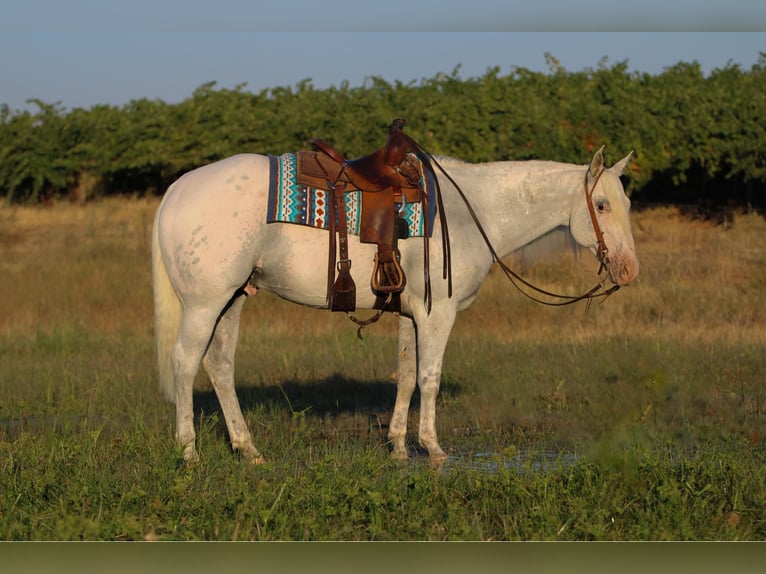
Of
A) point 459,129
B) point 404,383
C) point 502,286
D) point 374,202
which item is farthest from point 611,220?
point 459,129

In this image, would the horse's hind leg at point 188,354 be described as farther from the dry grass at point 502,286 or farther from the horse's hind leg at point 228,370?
the dry grass at point 502,286

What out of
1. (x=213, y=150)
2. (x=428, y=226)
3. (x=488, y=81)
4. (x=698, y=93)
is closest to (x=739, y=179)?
(x=698, y=93)

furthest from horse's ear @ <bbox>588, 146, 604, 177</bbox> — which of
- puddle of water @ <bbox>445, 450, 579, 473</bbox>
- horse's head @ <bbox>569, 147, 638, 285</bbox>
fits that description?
puddle of water @ <bbox>445, 450, 579, 473</bbox>

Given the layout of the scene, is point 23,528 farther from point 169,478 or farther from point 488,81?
point 488,81

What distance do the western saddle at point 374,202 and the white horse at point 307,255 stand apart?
87mm

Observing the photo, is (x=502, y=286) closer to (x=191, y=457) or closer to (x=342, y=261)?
(x=342, y=261)

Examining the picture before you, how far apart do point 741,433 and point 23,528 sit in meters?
5.49

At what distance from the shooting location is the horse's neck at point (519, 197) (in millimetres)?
7672

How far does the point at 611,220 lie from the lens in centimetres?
751

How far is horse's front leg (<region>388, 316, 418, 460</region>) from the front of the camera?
299 inches

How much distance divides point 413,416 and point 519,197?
2504 millimetres

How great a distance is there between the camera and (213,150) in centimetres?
1980

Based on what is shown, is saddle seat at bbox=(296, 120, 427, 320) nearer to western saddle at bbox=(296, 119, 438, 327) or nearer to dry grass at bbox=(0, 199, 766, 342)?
western saddle at bbox=(296, 119, 438, 327)

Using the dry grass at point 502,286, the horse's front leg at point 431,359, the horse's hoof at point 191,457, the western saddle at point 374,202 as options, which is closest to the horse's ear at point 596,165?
the western saddle at point 374,202
